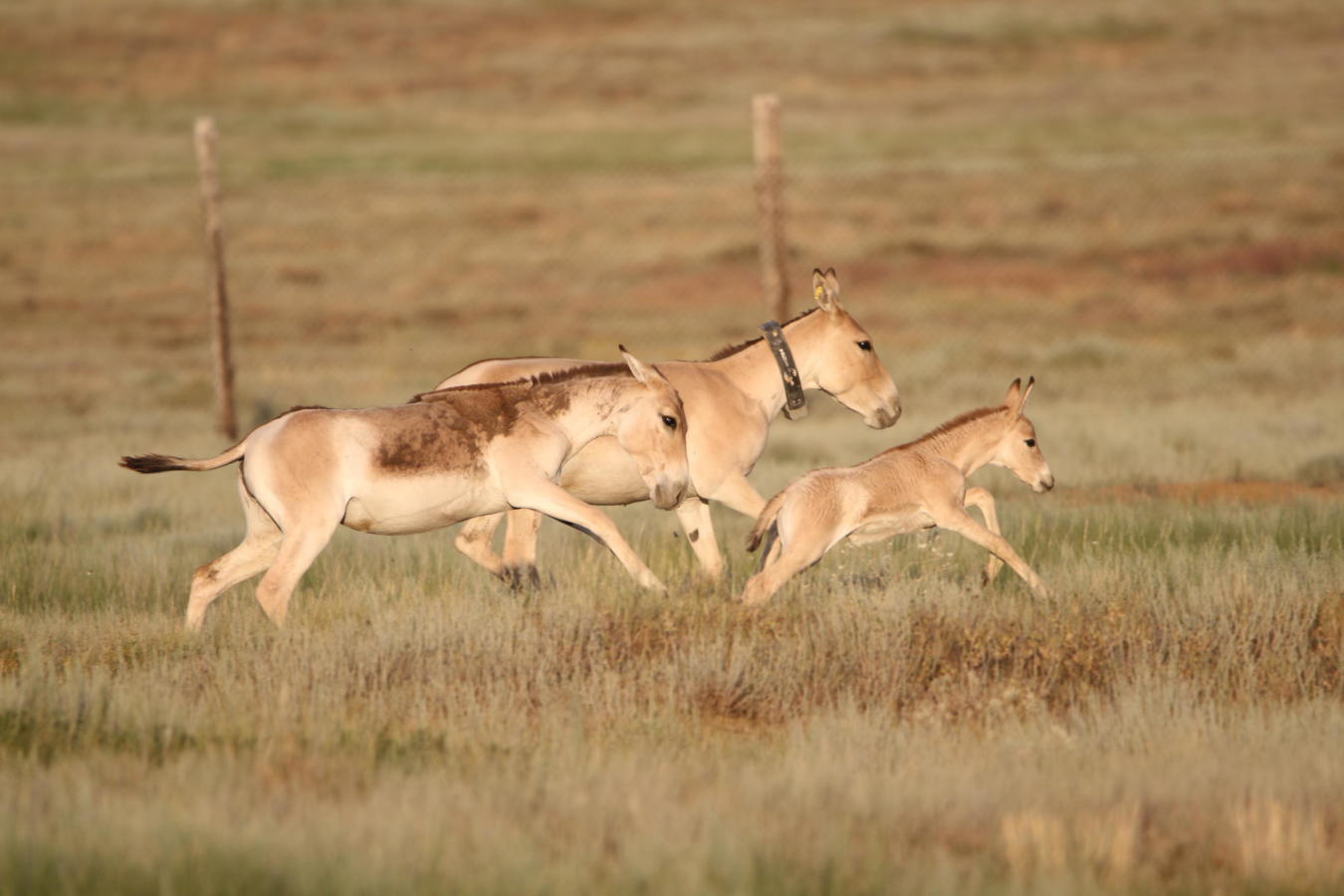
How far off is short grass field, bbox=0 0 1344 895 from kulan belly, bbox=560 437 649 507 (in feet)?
1.37

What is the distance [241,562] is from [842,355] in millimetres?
3413

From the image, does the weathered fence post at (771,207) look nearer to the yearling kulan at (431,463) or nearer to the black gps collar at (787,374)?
the black gps collar at (787,374)

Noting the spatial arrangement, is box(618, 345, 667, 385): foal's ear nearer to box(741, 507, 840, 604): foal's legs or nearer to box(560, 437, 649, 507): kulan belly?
box(560, 437, 649, 507): kulan belly

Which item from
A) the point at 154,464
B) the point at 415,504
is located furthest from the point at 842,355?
the point at 154,464

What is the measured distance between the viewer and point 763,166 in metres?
15.2

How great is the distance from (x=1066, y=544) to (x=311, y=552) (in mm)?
3989

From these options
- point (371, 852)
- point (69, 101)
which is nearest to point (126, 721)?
point (371, 852)

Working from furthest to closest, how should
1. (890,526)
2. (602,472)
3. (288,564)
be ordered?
(602,472), (890,526), (288,564)

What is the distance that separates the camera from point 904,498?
8625 millimetres

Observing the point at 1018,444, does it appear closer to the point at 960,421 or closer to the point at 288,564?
the point at 960,421

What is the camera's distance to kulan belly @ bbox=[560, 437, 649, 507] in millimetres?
8820

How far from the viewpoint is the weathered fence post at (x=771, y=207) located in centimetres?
1493

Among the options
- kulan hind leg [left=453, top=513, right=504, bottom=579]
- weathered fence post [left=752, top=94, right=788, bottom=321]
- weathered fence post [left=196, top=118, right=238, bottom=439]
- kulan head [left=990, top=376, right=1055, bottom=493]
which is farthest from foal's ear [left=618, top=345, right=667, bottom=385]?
weathered fence post [left=196, top=118, right=238, bottom=439]

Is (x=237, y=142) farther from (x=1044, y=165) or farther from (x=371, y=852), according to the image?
(x=371, y=852)
